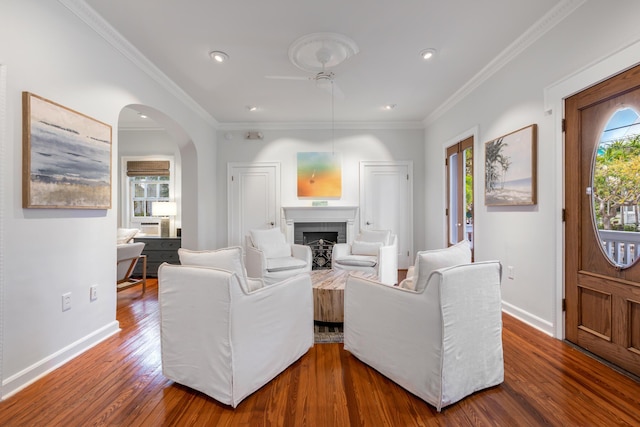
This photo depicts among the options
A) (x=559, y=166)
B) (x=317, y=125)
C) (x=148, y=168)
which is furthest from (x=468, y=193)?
(x=148, y=168)

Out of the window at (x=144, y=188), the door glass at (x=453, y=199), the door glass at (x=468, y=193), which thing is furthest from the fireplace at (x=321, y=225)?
the window at (x=144, y=188)

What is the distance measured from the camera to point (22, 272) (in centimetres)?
190

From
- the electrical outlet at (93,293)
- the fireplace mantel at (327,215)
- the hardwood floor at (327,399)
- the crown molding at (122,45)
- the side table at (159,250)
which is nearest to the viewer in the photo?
the hardwood floor at (327,399)

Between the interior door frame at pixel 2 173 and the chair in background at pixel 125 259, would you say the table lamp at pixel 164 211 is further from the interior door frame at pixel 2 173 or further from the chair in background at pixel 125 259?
the interior door frame at pixel 2 173

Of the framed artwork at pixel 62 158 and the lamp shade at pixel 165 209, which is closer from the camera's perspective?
the framed artwork at pixel 62 158

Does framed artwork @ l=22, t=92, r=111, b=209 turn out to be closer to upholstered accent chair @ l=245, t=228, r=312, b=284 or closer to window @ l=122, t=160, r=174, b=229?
upholstered accent chair @ l=245, t=228, r=312, b=284

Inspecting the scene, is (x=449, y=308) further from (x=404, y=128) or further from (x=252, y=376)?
(x=404, y=128)

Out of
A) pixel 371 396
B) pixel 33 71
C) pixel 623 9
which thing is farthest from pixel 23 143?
pixel 623 9

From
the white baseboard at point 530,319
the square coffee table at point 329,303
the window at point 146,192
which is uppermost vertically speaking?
the window at point 146,192

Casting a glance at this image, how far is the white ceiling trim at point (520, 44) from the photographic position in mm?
2309

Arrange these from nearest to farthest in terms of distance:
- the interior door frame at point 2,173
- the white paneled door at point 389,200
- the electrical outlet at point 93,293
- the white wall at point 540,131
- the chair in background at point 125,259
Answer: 1. the interior door frame at point 2,173
2. the white wall at point 540,131
3. the electrical outlet at point 93,293
4. the chair in background at point 125,259
5. the white paneled door at point 389,200

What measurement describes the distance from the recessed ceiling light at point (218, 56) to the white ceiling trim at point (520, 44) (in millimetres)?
2843

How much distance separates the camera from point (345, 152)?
213 inches

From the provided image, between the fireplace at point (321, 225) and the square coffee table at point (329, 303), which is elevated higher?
the fireplace at point (321, 225)
